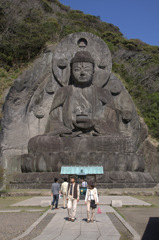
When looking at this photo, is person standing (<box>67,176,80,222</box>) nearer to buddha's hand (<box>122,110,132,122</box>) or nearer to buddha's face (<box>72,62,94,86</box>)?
buddha's face (<box>72,62,94,86</box>)

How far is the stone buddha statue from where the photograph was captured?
15.3m

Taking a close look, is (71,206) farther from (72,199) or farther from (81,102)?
(81,102)

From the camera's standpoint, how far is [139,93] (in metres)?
24.0

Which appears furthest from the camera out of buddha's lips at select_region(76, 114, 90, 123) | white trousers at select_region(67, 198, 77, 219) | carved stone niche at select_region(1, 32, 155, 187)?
buddha's lips at select_region(76, 114, 90, 123)

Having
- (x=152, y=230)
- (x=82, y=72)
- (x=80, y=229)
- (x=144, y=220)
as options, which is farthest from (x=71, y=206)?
(x=82, y=72)

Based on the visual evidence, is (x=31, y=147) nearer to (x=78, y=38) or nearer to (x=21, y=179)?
(x=21, y=179)

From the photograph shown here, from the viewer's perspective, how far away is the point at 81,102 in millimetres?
15852

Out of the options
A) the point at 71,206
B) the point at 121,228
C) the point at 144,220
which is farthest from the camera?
the point at 71,206

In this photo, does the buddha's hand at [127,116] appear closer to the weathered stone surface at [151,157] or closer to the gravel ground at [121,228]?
the weathered stone surface at [151,157]

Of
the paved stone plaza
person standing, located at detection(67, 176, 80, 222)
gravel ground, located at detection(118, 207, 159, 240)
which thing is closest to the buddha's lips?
gravel ground, located at detection(118, 207, 159, 240)

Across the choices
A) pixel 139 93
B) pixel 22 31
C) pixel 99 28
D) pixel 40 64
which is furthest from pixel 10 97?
pixel 99 28

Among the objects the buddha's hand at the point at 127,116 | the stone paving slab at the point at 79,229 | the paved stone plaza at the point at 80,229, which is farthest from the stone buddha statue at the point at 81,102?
the stone paving slab at the point at 79,229

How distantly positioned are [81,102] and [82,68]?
60.5 inches

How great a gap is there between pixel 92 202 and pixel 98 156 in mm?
7085
